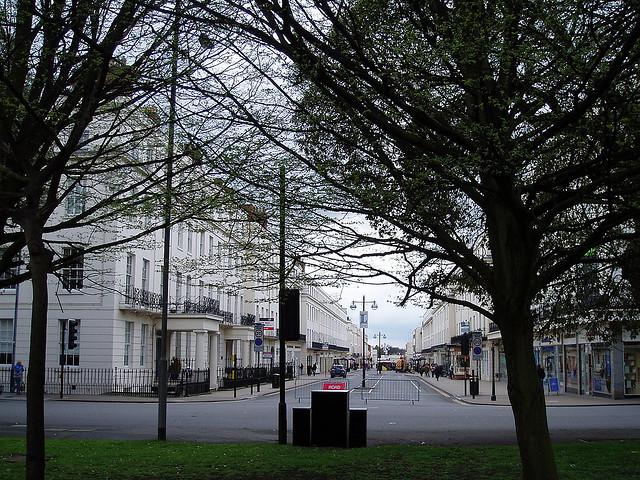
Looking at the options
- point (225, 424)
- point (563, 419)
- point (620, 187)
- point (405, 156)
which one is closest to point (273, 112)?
point (405, 156)

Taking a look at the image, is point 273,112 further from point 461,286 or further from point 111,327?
point 111,327

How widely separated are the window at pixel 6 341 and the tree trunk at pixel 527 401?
35.0 meters

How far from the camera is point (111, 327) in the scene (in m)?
36.7

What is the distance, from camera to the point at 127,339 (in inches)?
1531

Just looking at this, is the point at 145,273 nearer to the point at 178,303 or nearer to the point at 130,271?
the point at 130,271

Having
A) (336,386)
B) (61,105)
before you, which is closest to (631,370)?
(336,386)

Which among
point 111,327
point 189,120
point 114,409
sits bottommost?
point 114,409

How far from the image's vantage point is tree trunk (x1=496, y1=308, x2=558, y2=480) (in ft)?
27.1

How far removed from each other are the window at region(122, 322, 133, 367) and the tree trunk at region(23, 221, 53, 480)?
104 feet

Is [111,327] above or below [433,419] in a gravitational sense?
above

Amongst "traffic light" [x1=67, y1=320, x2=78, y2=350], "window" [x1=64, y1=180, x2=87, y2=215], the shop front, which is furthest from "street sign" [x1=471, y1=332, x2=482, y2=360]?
"window" [x1=64, y1=180, x2=87, y2=215]

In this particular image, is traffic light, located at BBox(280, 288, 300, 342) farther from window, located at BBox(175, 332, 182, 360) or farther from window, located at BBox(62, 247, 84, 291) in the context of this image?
window, located at BBox(175, 332, 182, 360)

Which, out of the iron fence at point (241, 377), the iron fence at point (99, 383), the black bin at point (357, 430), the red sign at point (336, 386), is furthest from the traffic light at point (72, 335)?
the black bin at point (357, 430)

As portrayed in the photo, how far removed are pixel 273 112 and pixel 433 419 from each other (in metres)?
16.7
